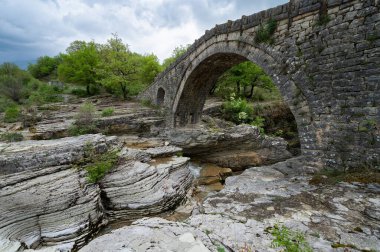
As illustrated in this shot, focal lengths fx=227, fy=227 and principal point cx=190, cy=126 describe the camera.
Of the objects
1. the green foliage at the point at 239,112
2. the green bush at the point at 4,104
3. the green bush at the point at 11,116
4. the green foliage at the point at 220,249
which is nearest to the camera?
the green foliage at the point at 220,249

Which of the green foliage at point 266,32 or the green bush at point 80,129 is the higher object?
the green foliage at point 266,32

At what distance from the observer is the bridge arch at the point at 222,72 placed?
601cm

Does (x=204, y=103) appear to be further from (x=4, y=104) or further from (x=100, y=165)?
(x=4, y=104)

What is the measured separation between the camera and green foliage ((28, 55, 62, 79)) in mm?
39094

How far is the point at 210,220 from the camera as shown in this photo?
351 centimetres

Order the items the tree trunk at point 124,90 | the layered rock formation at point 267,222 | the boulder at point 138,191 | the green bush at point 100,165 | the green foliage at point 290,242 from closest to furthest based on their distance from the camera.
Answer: the green foliage at point 290,242 < the layered rock formation at point 267,222 < the boulder at point 138,191 < the green bush at point 100,165 < the tree trunk at point 124,90

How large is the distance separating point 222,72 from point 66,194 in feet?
31.5

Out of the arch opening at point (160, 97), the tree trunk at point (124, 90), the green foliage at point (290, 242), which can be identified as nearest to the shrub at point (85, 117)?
the arch opening at point (160, 97)

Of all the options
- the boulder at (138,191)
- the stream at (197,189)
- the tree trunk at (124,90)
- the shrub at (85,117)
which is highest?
the tree trunk at (124,90)

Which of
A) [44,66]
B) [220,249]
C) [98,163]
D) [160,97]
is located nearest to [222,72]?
[160,97]

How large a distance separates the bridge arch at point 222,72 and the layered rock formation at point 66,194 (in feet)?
13.3

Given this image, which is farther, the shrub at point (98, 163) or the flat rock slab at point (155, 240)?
the shrub at point (98, 163)

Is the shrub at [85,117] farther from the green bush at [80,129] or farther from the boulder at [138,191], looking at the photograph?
the boulder at [138,191]

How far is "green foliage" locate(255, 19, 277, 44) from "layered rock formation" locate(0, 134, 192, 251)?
5.07 m
